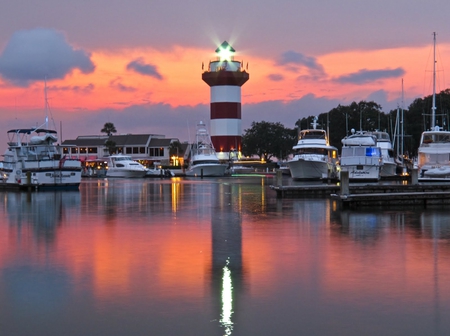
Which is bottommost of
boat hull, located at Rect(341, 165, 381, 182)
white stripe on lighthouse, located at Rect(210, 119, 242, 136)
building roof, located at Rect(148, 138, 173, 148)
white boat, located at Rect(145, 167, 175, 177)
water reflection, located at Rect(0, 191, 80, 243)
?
water reflection, located at Rect(0, 191, 80, 243)

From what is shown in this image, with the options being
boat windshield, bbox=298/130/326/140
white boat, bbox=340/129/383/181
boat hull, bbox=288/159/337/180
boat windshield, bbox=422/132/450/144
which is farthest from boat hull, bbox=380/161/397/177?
boat windshield, bbox=422/132/450/144

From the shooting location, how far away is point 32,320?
1039 centimetres

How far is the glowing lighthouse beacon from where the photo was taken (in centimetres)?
8825

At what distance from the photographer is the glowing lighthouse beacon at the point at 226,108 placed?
88.2m

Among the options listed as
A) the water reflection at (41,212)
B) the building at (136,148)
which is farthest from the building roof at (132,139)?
the water reflection at (41,212)

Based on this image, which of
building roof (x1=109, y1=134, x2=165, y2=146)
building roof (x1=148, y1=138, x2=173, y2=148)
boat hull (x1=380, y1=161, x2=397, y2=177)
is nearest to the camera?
boat hull (x1=380, y1=161, x2=397, y2=177)

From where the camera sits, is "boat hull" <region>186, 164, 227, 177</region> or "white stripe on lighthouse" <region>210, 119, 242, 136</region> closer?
"boat hull" <region>186, 164, 227, 177</region>

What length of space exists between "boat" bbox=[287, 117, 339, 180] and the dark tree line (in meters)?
19.7

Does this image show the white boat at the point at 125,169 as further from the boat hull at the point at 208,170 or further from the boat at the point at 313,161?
the boat at the point at 313,161

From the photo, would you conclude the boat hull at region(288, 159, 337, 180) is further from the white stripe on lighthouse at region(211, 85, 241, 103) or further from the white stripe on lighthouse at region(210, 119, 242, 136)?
the white stripe on lighthouse at region(211, 85, 241, 103)

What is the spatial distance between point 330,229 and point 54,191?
2948cm

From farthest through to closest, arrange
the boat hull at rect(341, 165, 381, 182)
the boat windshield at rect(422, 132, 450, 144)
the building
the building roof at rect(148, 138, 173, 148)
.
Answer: the building roof at rect(148, 138, 173, 148) → the building → the boat hull at rect(341, 165, 381, 182) → the boat windshield at rect(422, 132, 450, 144)

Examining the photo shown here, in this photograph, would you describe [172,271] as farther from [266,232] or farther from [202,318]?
[266,232]

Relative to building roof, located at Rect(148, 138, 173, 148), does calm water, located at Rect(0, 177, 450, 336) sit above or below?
below
